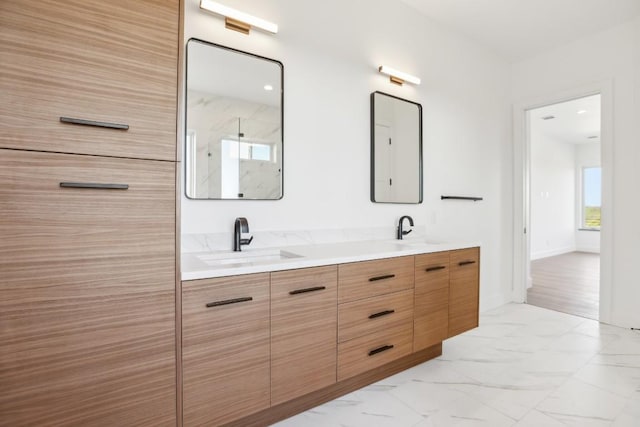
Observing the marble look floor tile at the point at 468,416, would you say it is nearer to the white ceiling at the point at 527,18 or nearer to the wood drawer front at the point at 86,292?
the wood drawer front at the point at 86,292

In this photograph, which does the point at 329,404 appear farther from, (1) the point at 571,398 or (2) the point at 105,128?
(2) the point at 105,128

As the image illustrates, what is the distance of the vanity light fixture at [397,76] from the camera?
8.78 ft

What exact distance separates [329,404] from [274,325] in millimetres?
718

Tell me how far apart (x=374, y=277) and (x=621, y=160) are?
300 cm

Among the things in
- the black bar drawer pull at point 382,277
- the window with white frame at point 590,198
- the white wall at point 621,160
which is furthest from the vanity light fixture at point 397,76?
the window with white frame at point 590,198

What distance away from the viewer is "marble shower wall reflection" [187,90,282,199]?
1.87m

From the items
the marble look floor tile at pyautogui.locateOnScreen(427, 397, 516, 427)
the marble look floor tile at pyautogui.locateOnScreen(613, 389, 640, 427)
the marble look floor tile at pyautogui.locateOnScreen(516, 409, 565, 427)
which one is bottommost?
the marble look floor tile at pyautogui.locateOnScreen(427, 397, 516, 427)

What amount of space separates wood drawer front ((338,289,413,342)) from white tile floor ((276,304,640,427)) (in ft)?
1.37

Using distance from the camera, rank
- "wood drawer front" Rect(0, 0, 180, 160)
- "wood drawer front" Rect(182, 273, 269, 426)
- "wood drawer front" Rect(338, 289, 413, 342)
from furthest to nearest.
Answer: "wood drawer front" Rect(338, 289, 413, 342), "wood drawer front" Rect(182, 273, 269, 426), "wood drawer front" Rect(0, 0, 180, 160)

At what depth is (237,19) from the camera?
1938 mm

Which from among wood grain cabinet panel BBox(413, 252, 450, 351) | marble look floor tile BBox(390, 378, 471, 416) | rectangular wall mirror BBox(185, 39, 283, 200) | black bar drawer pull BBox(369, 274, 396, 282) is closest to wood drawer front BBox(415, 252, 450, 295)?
wood grain cabinet panel BBox(413, 252, 450, 351)

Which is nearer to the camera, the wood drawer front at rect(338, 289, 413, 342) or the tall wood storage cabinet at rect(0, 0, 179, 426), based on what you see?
the tall wood storage cabinet at rect(0, 0, 179, 426)

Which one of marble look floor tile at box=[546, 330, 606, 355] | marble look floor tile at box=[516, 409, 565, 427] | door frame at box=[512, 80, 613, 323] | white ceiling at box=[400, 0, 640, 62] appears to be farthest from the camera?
door frame at box=[512, 80, 613, 323]

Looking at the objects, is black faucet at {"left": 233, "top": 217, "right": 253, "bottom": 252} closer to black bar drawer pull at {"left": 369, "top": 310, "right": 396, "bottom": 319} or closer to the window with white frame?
black bar drawer pull at {"left": 369, "top": 310, "right": 396, "bottom": 319}
